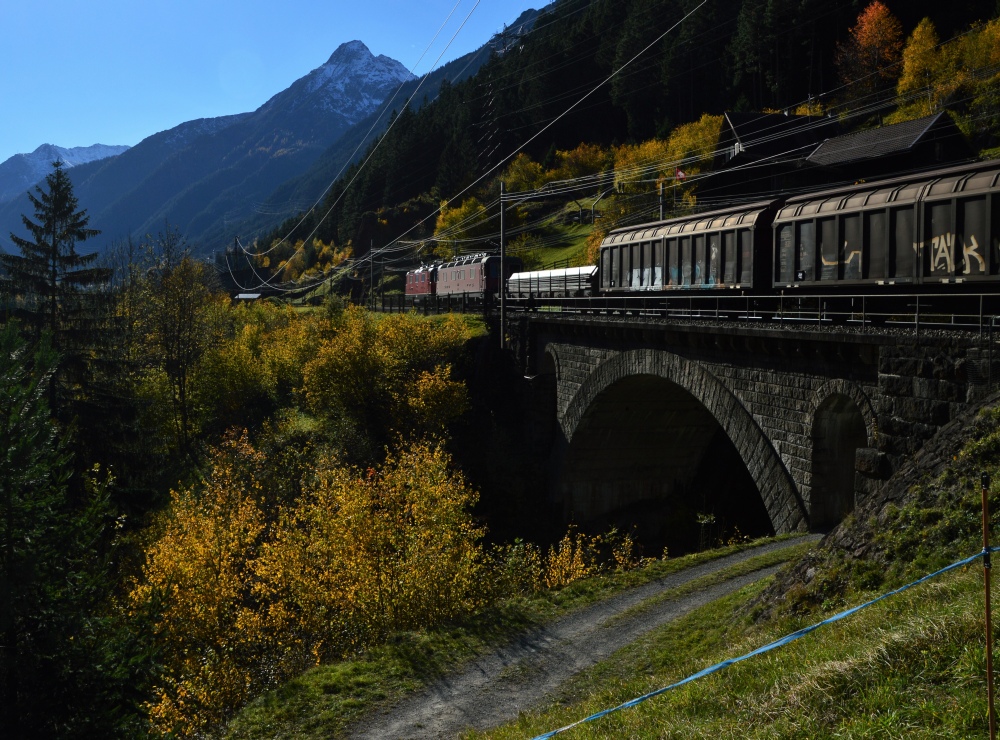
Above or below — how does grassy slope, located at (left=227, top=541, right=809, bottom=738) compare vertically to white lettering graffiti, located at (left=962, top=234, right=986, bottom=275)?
below

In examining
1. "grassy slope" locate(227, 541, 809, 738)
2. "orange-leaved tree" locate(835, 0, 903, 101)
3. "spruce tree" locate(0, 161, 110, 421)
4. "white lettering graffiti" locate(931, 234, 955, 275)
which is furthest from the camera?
"orange-leaved tree" locate(835, 0, 903, 101)

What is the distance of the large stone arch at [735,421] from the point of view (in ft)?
61.2

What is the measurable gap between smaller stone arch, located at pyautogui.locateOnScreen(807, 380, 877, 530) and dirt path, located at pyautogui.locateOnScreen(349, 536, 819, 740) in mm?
2789

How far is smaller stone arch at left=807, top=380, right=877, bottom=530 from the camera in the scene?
57.0ft

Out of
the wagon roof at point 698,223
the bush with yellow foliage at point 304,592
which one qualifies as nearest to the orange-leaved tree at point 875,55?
the wagon roof at point 698,223

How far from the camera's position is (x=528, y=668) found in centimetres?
1303

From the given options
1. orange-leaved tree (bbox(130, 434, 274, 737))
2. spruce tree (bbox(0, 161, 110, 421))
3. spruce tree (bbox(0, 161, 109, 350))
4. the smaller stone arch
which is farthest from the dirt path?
spruce tree (bbox(0, 161, 109, 350))

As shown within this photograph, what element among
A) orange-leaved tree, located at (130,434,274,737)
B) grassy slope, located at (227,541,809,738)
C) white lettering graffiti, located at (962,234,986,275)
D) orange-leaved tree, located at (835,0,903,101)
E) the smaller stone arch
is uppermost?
orange-leaved tree, located at (835,0,903,101)

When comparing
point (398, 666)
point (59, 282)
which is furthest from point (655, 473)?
Answer: point (59, 282)

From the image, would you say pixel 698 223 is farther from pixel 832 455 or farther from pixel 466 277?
pixel 466 277

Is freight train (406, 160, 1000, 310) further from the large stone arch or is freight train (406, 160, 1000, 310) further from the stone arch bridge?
the large stone arch

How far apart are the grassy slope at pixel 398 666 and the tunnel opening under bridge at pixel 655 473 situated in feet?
44.3

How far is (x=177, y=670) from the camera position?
1870cm

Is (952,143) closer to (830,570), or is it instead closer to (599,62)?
(830,570)
